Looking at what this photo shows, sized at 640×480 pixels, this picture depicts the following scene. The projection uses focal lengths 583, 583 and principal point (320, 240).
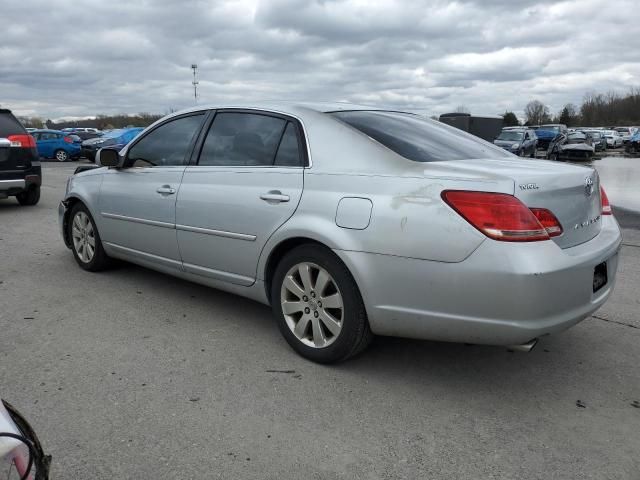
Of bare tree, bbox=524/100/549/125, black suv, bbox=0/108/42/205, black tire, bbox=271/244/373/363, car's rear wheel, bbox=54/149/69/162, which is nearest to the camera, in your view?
black tire, bbox=271/244/373/363

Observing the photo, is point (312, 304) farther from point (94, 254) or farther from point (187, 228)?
point (94, 254)

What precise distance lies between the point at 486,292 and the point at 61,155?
28175 mm

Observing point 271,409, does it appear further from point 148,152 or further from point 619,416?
point 148,152

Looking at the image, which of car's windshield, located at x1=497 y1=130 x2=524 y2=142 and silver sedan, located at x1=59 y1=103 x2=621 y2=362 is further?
car's windshield, located at x1=497 y1=130 x2=524 y2=142

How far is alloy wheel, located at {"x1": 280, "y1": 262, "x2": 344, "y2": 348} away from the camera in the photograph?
333cm

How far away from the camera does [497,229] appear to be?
275 centimetres

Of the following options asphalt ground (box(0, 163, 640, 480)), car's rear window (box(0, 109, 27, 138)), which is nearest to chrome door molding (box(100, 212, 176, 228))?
asphalt ground (box(0, 163, 640, 480))

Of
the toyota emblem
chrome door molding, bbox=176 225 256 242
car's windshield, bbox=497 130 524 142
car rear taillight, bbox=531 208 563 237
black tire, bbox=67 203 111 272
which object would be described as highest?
car's windshield, bbox=497 130 524 142

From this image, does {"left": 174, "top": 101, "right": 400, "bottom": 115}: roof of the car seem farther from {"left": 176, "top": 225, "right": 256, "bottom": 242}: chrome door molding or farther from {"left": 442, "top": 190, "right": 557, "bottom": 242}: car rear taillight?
{"left": 442, "top": 190, "right": 557, "bottom": 242}: car rear taillight

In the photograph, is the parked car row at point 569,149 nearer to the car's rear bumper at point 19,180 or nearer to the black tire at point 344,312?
the car's rear bumper at point 19,180

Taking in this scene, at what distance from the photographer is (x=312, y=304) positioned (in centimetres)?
344

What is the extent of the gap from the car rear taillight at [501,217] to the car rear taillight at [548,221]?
0.03m

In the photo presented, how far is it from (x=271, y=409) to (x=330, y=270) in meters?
0.82

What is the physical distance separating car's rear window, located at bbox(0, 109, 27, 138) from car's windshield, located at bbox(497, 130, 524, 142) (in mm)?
19089
